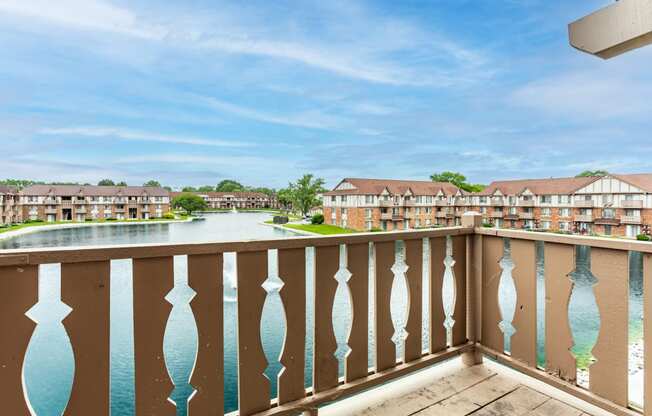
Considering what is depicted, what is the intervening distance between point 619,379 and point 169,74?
55.1 ft

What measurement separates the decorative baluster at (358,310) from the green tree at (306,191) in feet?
55.4

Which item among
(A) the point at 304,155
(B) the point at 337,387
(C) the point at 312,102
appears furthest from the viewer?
(A) the point at 304,155

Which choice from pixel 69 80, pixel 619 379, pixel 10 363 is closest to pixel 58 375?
pixel 10 363

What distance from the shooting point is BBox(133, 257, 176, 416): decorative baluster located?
997 millimetres

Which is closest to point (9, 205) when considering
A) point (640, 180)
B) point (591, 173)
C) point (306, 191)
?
point (306, 191)

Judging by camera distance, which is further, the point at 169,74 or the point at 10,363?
the point at 169,74

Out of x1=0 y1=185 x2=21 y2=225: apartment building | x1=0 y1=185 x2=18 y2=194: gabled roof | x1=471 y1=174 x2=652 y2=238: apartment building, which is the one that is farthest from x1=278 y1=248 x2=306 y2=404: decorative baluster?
x1=0 y1=185 x2=18 y2=194: gabled roof

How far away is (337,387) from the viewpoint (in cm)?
136

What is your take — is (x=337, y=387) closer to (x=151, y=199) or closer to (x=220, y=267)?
(x=220, y=267)

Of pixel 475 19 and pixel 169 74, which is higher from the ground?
pixel 169 74

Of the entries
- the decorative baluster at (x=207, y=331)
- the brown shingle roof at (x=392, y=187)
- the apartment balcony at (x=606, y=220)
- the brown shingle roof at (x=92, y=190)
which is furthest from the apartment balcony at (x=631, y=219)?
the brown shingle roof at (x=92, y=190)

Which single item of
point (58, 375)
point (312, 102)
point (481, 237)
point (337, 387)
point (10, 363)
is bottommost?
point (58, 375)

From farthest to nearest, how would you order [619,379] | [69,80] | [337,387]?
[69,80] → [337,387] → [619,379]

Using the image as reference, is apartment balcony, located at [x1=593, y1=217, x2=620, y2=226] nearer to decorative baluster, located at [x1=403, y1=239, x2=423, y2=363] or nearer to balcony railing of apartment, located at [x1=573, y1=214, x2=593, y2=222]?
balcony railing of apartment, located at [x1=573, y1=214, x2=593, y2=222]
